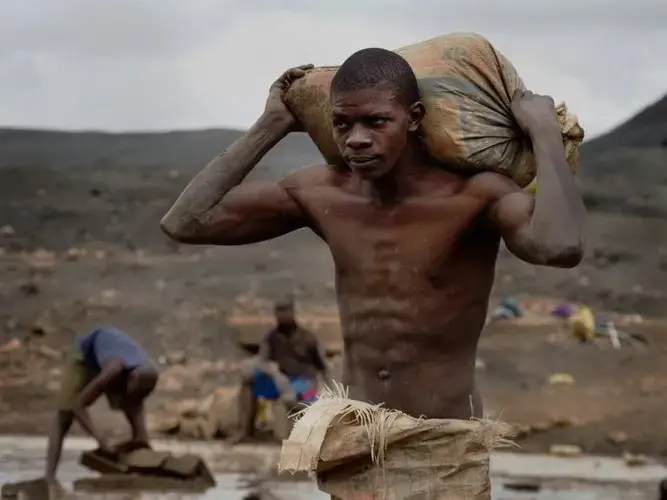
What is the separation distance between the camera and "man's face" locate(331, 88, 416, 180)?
343cm

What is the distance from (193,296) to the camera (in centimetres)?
2002

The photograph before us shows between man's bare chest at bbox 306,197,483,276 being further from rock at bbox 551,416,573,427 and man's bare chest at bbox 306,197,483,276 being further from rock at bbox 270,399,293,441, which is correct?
rock at bbox 551,416,573,427

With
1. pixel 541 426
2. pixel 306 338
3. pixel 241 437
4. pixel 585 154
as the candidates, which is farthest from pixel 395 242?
pixel 585 154

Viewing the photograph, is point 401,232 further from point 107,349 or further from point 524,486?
point 107,349

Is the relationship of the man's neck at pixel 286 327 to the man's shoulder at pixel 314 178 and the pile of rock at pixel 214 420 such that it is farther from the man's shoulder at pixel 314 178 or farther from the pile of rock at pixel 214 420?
the man's shoulder at pixel 314 178

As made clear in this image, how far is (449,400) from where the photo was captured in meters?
3.69

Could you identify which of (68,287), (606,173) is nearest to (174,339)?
(68,287)

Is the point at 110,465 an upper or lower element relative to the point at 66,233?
lower

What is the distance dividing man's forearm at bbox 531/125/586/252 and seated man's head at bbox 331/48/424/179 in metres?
0.35

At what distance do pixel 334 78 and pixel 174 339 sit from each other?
48.2ft

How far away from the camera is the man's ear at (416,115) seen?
139 inches

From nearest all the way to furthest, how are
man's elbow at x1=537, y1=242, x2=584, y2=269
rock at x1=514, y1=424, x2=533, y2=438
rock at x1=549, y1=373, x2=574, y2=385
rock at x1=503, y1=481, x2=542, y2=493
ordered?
man's elbow at x1=537, y1=242, x2=584, y2=269
rock at x1=503, y1=481, x2=542, y2=493
rock at x1=514, y1=424, x2=533, y2=438
rock at x1=549, y1=373, x2=574, y2=385

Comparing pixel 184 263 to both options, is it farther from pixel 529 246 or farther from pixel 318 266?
pixel 529 246

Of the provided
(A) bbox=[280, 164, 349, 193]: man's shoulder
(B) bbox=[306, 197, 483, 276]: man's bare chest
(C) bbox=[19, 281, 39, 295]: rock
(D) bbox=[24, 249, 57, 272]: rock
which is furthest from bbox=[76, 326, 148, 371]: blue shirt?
(D) bbox=[24, 249, 57, 272]: rock
